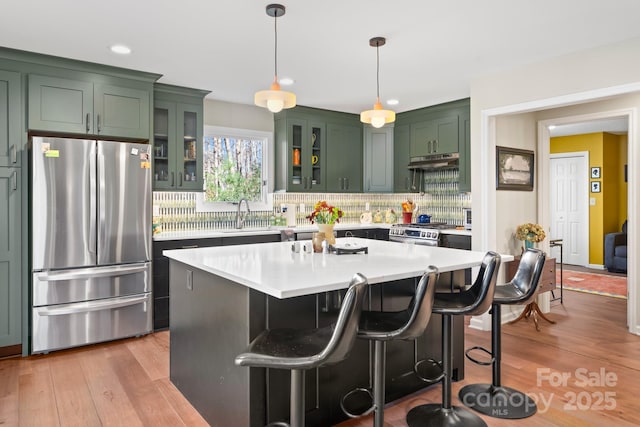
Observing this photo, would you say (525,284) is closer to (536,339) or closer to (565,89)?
(536,339)

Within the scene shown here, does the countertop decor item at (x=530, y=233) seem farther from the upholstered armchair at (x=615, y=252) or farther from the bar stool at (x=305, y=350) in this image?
the upholstered armchair at (x=615, y=252)

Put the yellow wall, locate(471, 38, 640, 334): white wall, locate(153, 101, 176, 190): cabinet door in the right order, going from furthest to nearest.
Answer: the yellow wall < locate(153, 101, 176, 190): cabinet door < locate(471, 38, 640, 334): white wall

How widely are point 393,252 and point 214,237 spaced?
2.32 m

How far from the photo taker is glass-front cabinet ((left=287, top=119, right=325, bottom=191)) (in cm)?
570

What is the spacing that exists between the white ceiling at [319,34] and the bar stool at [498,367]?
66.6 inches

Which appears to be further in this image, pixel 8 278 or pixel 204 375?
pixel 8 278

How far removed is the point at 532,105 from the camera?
391 centimetres

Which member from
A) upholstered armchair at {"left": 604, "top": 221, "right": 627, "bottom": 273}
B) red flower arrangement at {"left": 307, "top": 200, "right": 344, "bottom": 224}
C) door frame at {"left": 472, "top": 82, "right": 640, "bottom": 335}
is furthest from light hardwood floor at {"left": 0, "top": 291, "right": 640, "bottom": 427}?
upholstered armchair at {"left": 604, "top": 221, "right": 627, "bottom": 273}

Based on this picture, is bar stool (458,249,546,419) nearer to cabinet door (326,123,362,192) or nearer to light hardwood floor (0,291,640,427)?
light hardwood floor (0,291,640,427)

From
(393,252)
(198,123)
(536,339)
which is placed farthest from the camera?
(198,123)

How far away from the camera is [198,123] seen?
490 cm

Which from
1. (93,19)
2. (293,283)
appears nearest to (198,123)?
(93,19)

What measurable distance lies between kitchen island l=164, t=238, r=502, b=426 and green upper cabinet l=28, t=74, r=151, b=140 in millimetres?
1858

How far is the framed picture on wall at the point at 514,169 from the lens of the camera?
4.33 m
